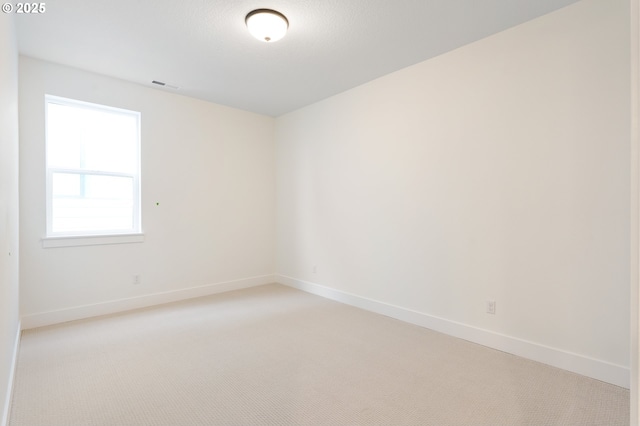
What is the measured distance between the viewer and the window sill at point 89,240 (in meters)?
3.25

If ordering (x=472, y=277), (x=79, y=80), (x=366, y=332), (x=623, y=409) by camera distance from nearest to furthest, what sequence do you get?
1. (x=623, y=409)
2. (x=472, y=277)
3. (x=366, y=332)
4. (x=79, y=80)

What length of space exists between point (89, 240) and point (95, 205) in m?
0.42

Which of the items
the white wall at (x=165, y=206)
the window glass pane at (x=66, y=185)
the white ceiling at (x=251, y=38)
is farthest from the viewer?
the window glass pane at (x=66, y=185)

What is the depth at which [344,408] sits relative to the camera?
74.1 inches

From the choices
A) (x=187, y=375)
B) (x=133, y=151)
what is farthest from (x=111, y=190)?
(x=187, y=375)

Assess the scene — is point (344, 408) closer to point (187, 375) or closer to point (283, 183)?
point (187, 375)

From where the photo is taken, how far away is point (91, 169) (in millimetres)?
3580

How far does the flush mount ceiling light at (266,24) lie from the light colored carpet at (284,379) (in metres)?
2.57

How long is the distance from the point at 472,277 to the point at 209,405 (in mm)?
2336

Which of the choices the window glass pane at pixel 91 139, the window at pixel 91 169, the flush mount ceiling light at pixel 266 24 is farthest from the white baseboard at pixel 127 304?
the flush mount ceiling light at pixel 266 24

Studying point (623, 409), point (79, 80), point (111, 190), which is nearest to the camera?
point (623, 409)

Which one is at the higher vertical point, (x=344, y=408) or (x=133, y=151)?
(x=133, y=151)

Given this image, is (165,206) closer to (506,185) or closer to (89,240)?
(89,240)

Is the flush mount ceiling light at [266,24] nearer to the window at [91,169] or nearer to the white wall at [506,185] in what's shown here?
the white wall at [506,185]
